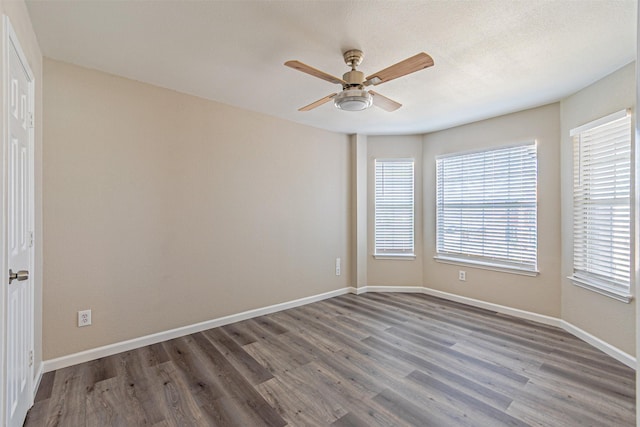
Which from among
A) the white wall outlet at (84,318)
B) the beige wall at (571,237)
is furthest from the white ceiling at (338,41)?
the white wall outlet at (84,318)

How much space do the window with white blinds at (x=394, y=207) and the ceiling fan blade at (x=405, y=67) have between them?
2.65 m

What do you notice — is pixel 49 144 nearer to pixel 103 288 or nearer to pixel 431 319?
pixel 103 288

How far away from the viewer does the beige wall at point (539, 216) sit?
3.30 meters

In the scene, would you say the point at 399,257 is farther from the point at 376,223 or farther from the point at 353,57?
the point at 353,57

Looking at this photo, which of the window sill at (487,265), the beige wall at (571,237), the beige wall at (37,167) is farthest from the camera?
the window sill at (487,265)

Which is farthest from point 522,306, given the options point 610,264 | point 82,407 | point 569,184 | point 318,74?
point 82,407

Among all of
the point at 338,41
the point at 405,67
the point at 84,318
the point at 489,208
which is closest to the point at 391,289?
the point at 489,208

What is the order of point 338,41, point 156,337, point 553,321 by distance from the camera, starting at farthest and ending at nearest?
point 553,321, point 156,337, point 338,41

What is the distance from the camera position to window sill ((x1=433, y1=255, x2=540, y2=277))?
3.51 metres

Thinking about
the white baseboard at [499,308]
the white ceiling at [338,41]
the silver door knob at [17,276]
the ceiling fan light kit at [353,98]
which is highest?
the white ceiling at [338,41]

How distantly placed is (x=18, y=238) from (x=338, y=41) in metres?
2.36

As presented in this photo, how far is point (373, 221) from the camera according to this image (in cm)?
470

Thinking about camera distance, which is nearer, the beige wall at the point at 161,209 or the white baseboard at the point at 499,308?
the beige wall at the point at 161,209

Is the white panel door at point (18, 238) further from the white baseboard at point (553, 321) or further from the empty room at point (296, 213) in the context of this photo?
the white baseboard at point (553, 321)
